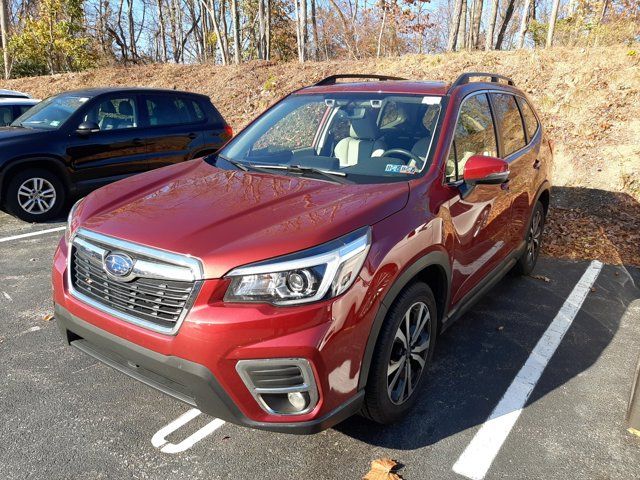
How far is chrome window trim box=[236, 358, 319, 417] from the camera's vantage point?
6.55 ft

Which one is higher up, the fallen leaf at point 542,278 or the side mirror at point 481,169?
the side mirror at point 481,169

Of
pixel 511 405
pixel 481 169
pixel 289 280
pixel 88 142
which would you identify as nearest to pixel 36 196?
pixel 88 142

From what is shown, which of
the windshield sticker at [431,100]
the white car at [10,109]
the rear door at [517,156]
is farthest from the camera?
the white car at [10,109]

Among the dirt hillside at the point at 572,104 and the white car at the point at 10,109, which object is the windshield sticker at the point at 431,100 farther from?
the white car at the point at 10,109

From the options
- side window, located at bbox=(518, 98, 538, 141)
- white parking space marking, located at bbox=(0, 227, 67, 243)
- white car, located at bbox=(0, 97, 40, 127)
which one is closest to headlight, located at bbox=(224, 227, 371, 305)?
side window, located at bbox=(518, 98, 538, 141)

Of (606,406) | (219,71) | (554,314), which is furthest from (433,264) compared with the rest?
(219,71)

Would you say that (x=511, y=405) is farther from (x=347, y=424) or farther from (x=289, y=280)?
(x=289, y=280)

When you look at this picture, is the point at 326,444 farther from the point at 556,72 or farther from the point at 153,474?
the point at 556,72

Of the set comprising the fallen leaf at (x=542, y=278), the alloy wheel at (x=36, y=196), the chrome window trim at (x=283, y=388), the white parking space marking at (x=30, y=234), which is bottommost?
the fallen leaf at (x=542, y=278)

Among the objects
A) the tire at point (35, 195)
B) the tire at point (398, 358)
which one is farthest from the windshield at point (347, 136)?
the tire at point (35, 195)

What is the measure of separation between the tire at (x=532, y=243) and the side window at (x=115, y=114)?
5.43 m

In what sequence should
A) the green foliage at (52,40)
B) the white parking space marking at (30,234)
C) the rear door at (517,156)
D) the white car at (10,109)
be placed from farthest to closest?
the green foliage at (52,40) < the white car at (10,109) < the white parking space marking at (30,234) < the rear door at (517,156)

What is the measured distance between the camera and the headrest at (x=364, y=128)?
3264mm

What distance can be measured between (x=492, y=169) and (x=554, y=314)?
77.2 inches
